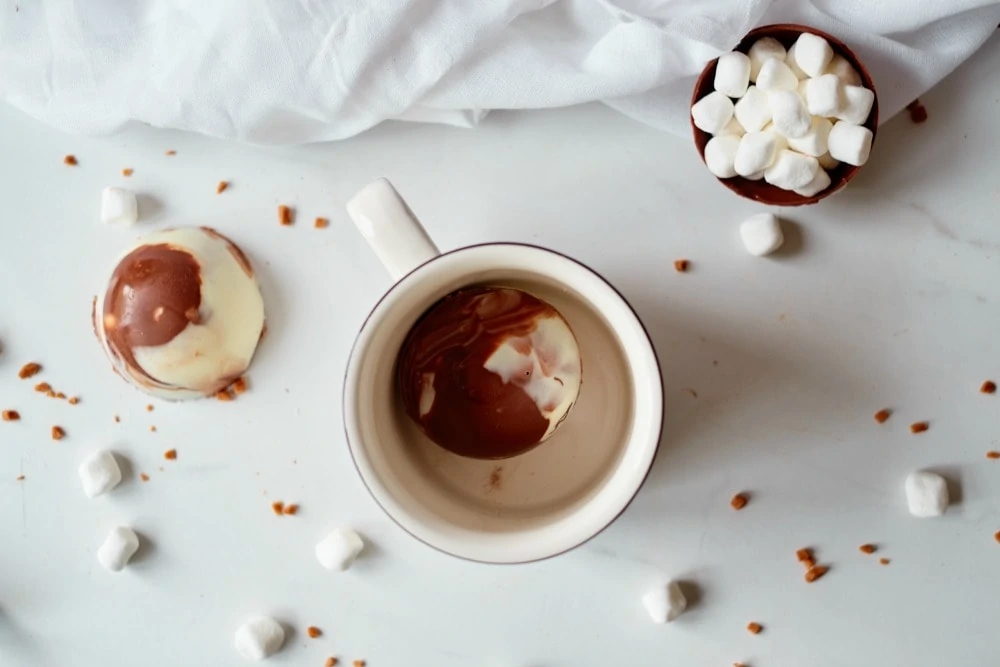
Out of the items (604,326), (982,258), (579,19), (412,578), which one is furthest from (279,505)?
(982,258)

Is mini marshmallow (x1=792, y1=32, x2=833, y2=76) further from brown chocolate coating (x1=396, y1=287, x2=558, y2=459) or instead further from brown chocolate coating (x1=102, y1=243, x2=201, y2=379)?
brown chocolate coating (x1=102, y1=243, x2=201, y2=379)

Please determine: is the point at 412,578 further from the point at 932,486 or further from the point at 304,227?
the point at 932,486

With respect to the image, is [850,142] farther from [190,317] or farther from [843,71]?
[190,317]

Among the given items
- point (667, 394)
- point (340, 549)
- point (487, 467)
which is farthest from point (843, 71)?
point (340, 549)

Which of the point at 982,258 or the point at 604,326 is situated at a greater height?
the point at 604,326

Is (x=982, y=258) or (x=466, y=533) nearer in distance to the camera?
(x=466, y=533)

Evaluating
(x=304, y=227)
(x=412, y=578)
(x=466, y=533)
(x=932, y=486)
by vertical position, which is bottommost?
(x=932, y=486)
